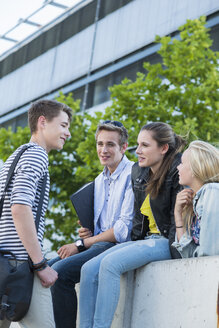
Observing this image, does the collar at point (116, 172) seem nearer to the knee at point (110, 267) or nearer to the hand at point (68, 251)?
the hand at point (68, 251)

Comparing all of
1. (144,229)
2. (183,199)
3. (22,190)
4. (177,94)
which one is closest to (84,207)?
(144,229)

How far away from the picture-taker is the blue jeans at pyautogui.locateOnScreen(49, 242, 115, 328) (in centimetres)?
450

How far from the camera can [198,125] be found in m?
11.8

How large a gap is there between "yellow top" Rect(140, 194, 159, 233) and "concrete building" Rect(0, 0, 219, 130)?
15.3 m

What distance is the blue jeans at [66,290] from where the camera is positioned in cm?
450

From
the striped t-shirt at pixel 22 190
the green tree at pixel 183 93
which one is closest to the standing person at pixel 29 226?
the striped t-shirt at pixel 22 190

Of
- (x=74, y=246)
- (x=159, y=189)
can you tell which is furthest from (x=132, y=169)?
(x=74, y=246)

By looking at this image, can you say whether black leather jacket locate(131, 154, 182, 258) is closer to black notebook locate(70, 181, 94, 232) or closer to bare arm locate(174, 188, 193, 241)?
bare arm locate(174, 188, 193, 241)

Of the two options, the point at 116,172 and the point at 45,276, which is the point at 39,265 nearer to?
the point at 45,276

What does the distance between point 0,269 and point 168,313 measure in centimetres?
115

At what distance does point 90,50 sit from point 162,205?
21650 mm

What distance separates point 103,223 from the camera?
500cm

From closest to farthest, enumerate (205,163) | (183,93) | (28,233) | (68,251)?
(28,233), (205,163), (68,251), (183,93)

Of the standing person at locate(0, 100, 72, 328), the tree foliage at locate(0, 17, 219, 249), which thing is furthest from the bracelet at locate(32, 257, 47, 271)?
the tree foliage at locate(0, 17, 219, 249)
